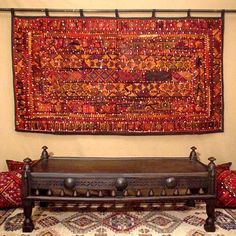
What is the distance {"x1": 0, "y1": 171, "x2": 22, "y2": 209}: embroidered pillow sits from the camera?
107 inches

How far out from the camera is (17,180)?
9.14 ft

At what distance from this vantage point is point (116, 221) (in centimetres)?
257

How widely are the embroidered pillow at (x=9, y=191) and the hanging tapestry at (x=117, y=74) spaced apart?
0.54 m

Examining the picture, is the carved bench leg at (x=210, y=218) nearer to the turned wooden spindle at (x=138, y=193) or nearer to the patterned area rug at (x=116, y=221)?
the patterned area rug at (x=116, y=221)

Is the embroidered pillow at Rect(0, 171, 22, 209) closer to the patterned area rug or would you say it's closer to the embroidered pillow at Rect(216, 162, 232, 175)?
the patterned area rug

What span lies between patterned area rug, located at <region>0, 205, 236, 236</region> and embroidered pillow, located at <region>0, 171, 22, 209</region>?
7cm

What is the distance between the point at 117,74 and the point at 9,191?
141cm

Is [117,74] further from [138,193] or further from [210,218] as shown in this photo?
[210,218]

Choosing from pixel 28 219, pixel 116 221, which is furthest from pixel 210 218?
pixel 28 219

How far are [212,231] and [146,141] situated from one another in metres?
1.07

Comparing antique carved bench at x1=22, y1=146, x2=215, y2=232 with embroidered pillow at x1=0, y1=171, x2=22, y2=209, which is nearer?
antique carved bench at x1=22, y1=146, x2=215, y2=232

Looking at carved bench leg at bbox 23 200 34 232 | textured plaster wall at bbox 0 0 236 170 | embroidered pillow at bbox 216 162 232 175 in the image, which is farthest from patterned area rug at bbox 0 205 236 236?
textured plaster wall at bbox 0 0 236 170

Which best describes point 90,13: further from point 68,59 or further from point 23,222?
point 23,222

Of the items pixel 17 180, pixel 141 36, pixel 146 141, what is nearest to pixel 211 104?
pixel 146 141
